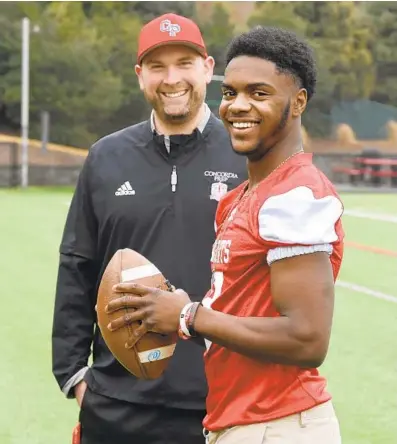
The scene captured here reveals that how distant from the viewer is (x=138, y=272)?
3.05 meters

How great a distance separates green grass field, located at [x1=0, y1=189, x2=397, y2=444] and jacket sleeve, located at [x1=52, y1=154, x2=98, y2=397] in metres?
2.34

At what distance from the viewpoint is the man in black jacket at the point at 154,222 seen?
3494mm

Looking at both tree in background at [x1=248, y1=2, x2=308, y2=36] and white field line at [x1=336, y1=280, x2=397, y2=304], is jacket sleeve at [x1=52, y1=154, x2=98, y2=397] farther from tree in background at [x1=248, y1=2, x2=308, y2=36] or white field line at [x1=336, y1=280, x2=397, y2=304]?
tree in background at [x1=248, y1=2, x2=308, y2=36]

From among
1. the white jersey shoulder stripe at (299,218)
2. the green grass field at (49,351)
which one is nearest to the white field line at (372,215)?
the green grass field at (49,351)

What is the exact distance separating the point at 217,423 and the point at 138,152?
1329 mm

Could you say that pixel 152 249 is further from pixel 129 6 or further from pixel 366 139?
pixel 129 6

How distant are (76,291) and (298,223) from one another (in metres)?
1.59

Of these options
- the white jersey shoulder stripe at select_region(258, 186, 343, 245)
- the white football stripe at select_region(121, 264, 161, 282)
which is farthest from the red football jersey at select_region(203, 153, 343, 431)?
the white football stripe at select_region(121, 264, 161, 282)

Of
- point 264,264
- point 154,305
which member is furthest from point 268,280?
point 154,305

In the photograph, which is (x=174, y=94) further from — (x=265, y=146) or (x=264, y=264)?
(x=264, y=264)

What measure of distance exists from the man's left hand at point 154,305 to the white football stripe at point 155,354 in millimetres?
283

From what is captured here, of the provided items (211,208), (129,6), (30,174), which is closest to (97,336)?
(211,208)

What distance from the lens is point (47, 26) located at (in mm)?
41312

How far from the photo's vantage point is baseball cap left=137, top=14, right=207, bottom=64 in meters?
3.59
